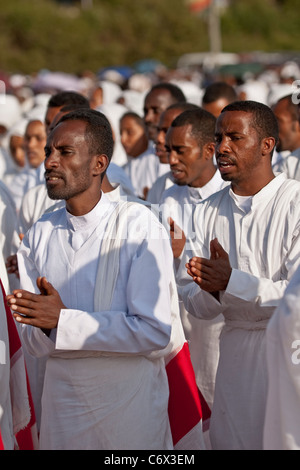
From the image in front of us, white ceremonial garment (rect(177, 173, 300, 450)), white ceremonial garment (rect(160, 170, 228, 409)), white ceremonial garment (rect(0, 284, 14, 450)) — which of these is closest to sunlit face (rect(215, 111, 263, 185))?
white ceremonial garment (rect(177, 173, 300, 450))

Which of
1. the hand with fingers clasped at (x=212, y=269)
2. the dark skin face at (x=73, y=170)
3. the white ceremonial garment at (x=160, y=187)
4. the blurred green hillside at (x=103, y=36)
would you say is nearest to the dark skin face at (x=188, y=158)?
Answer: the white ceremonial garment at (x=160, y=187)

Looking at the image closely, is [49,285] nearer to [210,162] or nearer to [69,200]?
[69,200]

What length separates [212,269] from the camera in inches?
162

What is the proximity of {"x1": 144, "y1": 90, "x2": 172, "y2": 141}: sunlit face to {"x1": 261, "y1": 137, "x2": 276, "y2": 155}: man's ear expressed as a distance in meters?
3.39

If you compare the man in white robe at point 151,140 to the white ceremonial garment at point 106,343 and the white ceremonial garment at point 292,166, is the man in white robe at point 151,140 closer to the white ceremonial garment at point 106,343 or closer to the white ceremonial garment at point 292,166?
the white ceremonial garment at point 292,166

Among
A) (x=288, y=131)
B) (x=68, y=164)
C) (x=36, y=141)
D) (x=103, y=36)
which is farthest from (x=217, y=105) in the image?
(x=103, y=36)

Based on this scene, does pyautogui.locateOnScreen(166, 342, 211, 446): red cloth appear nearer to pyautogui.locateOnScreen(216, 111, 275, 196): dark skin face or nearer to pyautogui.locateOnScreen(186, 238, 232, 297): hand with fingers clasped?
pyautogui.locateOnScreen(186, 238, 232, 297): hand with fingers clasped

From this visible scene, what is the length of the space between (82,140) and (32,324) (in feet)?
3.10

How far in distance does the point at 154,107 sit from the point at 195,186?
2301 mm

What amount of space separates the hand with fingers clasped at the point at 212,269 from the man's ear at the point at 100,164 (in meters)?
0.61

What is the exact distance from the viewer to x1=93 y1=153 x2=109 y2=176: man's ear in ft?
13.8

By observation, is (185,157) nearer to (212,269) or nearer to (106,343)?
(212,269)

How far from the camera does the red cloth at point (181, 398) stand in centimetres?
454

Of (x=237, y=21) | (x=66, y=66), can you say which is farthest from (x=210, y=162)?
(x=237, y=21)
